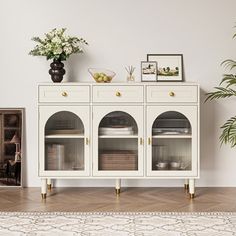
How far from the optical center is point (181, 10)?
179 inches

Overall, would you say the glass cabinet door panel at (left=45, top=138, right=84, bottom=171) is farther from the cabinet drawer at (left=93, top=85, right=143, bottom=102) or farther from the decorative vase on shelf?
the decorative vase on shelf

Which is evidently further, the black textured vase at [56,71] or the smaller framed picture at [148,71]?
the smaller framed picture at [148,71]

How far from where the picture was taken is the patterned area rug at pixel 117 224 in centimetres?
314

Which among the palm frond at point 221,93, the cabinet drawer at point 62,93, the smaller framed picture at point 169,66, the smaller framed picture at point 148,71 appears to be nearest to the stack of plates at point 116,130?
the cabinet drawer at point 62,93

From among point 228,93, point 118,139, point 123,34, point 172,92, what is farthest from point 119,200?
point 123,34

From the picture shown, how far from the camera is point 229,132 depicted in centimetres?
432

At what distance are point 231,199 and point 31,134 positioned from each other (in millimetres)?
1909

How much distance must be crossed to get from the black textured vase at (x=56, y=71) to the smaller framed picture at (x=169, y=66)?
0.81 m

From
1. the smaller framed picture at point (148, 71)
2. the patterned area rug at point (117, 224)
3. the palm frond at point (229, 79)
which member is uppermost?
the smaller framed picture at point (148, 71)

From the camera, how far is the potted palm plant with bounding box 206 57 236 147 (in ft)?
13.9

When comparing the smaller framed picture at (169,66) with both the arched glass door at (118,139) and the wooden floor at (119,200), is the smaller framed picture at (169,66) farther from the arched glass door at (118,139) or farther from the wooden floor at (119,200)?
the wooden floor at (119,200)

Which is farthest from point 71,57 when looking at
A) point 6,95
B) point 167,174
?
point 167,174

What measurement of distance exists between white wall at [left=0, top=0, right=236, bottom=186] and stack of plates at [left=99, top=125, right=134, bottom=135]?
23.8 inches

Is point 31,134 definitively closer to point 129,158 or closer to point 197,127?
point 129,158
